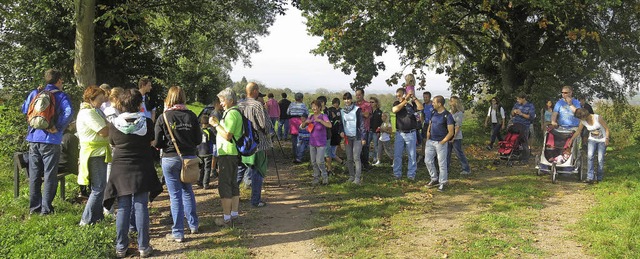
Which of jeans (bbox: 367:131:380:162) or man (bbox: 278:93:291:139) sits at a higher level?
man (bbox: 278:93:291:139)

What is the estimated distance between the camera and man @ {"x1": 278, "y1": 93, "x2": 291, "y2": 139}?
1437 cm

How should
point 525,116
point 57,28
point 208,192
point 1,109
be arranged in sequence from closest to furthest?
point 208,192 < point 1,109 < point 525,116 < point 57,28

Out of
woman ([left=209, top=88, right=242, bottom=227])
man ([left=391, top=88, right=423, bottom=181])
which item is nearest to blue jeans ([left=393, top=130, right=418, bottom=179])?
man ([left=391, top=88, right=423, bottom=181])

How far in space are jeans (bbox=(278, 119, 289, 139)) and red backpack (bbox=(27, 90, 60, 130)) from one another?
8799mm

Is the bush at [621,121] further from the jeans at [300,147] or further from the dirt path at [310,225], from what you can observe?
the jeans at [300,147]

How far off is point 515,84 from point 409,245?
14.0 m

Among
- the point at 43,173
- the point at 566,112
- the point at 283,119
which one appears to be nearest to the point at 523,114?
the point at 566,112

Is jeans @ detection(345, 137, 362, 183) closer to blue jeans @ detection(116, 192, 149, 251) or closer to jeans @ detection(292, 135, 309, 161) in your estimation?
jeans @ detection(292, 135, 309, 161)

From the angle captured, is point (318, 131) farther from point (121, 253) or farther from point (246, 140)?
point (121, 253)

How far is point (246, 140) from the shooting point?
6.41 meters

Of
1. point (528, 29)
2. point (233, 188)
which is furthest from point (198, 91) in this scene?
point (233, 188)

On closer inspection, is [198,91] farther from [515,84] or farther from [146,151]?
[146,151]

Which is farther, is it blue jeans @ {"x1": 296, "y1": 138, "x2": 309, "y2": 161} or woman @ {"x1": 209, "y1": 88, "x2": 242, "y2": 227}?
blue jeans @ {"x1": 296, "y1": 138, "x2": 309, "y2": 161}

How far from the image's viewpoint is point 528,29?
A: 16516 mm
